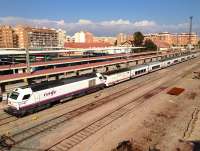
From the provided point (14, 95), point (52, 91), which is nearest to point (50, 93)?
point (52, 91)

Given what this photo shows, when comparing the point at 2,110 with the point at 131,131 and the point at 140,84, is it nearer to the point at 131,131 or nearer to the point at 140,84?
the point at 131,131

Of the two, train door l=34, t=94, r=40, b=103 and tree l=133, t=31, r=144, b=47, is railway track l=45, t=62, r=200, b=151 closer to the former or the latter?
train door l=34, t=94, r=40, b=103

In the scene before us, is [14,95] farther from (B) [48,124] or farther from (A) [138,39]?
(A) [138,39]

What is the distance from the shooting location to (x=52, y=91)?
101 ft

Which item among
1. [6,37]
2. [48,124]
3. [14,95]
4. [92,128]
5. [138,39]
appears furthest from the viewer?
[6,37]

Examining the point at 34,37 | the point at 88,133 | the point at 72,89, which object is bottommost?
the point at 88,133

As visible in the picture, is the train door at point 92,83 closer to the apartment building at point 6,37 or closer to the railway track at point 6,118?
the railway track at point 6,118

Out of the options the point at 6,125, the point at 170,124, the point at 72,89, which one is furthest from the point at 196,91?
the point at 6,125

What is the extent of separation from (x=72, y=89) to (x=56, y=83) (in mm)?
3333

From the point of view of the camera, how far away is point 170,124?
25531 mm

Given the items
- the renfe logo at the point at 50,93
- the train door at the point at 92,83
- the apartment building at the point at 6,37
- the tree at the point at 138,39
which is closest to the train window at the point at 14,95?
the renfe logo at the point at 50,93

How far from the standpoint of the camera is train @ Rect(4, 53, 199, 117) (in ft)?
88.8

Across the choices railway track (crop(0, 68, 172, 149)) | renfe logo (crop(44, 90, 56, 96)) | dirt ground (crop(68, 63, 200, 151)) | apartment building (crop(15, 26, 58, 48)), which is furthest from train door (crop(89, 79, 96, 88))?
apartment building (crop(15, 26, 58, 48))

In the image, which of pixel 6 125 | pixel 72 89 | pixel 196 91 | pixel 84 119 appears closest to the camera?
pixel 6 125
